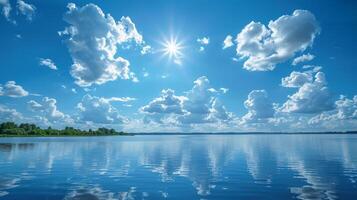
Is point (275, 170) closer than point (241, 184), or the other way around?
point (241, 184)

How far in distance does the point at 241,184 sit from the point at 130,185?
14.0m

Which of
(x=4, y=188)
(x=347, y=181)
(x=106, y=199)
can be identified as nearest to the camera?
(x=106, y=199)

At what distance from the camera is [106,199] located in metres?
30.2

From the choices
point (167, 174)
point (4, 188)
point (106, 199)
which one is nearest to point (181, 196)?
point (106, 199)

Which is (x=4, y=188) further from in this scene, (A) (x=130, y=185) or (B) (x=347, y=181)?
(B) (x=347, y=181)

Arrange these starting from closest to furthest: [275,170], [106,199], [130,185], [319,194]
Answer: [106,199]
[319,194]
[130,185]
[275,170]

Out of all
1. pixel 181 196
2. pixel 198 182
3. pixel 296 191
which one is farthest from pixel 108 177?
pixel 296 191

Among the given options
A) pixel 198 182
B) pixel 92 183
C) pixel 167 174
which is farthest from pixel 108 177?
pixel 198 182

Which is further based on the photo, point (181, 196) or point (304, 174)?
point (304, 174)

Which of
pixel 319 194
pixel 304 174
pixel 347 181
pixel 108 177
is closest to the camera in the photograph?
pixel 319 194

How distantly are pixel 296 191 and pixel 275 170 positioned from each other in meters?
18.1

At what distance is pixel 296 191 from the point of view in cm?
3431

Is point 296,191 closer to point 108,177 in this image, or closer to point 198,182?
point 198,182

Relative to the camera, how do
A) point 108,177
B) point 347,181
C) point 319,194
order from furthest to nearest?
point 108,177 < point 347,181 < point 319,194
